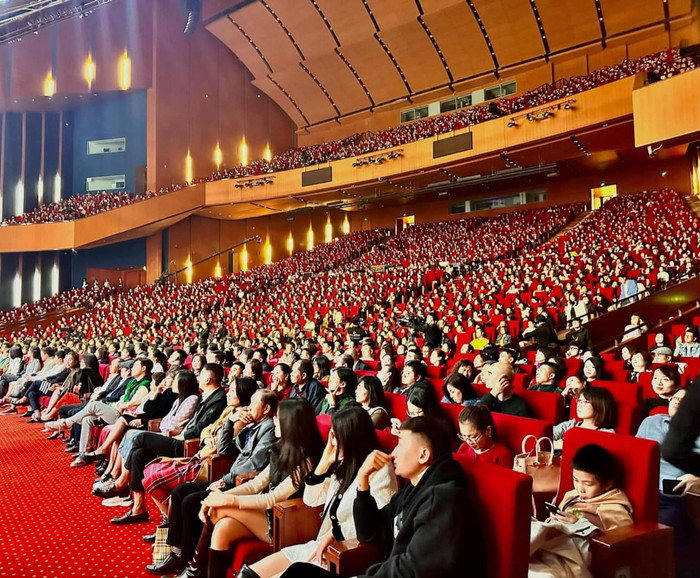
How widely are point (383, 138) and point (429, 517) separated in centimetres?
1836

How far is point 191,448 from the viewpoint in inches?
141

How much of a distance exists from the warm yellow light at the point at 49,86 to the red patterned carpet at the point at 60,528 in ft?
63.2

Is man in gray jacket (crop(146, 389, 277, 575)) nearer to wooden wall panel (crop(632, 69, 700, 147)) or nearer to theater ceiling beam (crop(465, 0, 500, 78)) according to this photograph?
wooden wall panel (crop(632, 69, 700, 147))

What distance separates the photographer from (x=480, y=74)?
19047 millimetres

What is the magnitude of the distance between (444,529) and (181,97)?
74.3 ft

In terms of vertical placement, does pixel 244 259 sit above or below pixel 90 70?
below

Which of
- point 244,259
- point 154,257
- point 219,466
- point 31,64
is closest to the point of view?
point 219,466

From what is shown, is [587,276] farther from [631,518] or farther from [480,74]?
[480,74]

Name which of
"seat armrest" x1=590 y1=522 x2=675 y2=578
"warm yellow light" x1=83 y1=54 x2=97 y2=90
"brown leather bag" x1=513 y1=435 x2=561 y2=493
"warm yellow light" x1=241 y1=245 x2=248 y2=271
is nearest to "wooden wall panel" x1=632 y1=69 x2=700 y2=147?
"brown leather bag" x1=513 y1=435 x2=561 y2=493

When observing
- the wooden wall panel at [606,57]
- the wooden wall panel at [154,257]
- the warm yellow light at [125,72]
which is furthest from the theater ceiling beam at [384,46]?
the wooden wall panel at [154,257]

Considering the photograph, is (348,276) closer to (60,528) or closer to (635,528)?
(60,528)

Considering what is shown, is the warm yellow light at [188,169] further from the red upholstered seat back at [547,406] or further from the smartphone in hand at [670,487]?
the smartphone in hand at [670,487]

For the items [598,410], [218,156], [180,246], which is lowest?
[598,410]

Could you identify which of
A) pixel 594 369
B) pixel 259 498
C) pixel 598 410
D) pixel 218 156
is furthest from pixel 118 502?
pixel 218 156
